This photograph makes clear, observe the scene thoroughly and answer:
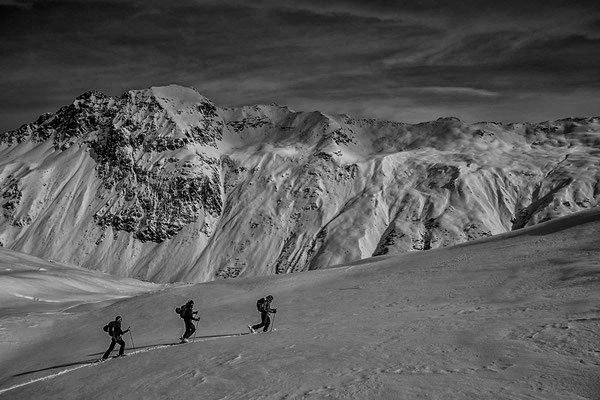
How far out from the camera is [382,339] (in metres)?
16.1

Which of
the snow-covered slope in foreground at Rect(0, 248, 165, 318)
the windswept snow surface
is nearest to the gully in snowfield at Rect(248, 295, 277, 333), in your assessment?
the windswept snow surface

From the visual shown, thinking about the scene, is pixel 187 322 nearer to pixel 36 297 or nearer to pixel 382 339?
pixel 382 339

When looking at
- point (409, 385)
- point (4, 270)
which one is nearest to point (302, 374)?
point (409, 385)

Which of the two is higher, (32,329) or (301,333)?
(301,333)

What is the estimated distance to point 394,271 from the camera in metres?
32.9

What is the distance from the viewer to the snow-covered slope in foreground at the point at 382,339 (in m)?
11.9

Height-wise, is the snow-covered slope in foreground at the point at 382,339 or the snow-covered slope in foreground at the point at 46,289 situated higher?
the snow-covered slope in foreground at the point at 382,339

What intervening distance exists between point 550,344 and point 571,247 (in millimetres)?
17121

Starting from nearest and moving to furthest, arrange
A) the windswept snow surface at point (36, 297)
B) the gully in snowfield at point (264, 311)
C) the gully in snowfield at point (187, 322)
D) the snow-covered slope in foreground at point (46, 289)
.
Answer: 1. the gully in snowfield at point (187, 322)
2. the gully in snowfield at point (264, 311)
3. the windswept snow surface at point (36, 297)
4. the snow-covered slope in foreground at point (46, 289)

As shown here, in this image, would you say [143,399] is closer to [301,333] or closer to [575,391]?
[301,333]

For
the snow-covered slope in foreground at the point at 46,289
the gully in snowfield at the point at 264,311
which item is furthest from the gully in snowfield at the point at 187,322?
the snow-covered slope in foreground at the point at 46,289

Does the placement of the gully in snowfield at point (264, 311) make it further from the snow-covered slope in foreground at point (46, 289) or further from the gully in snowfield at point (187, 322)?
the snow-covered slope in foreground at point (46, 289)

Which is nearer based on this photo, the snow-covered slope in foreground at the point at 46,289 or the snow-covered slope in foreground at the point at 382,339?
the snow-covered slope in foreground at the point at 382,339

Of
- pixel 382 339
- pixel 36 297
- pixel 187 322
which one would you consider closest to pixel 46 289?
pixel 36 297
